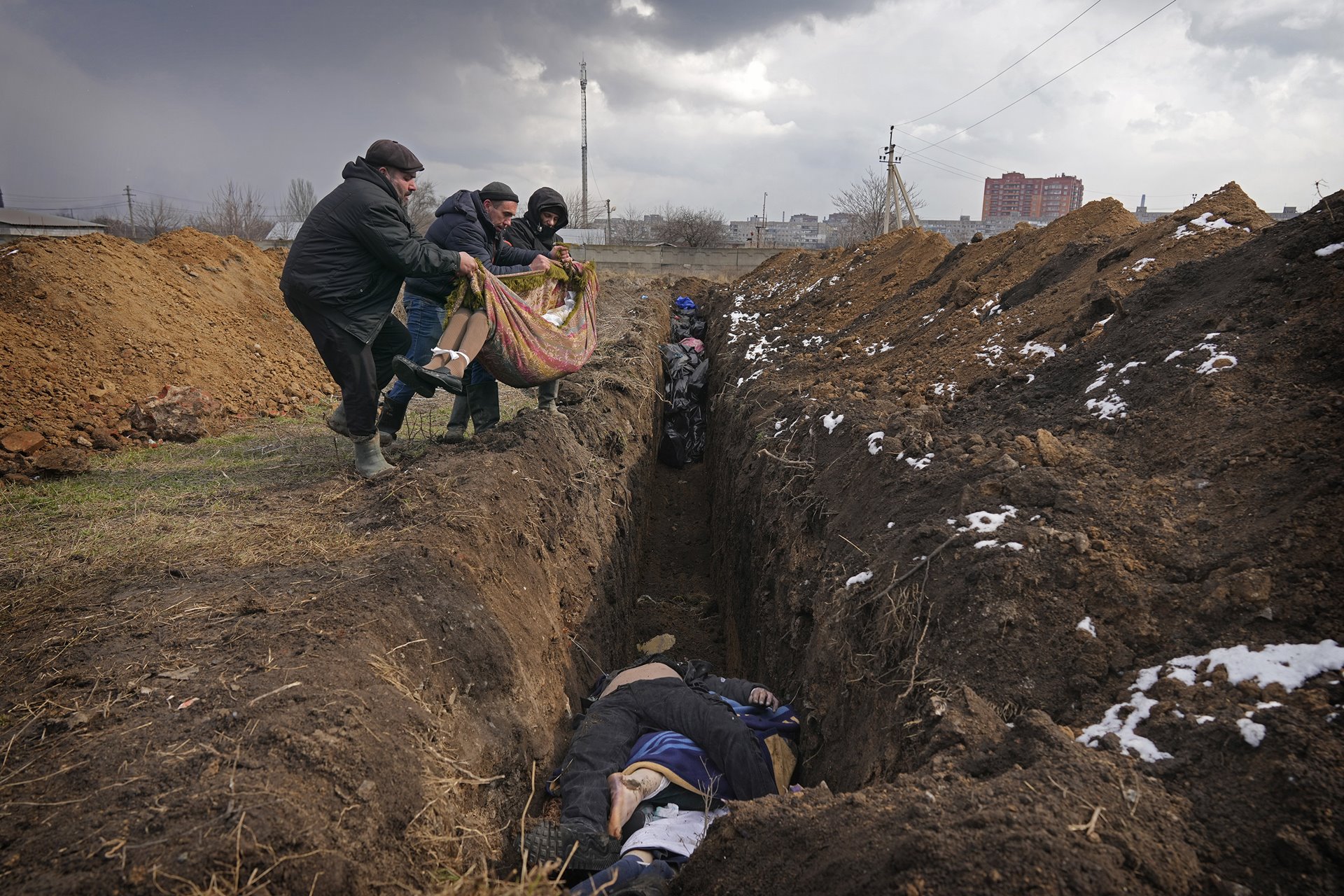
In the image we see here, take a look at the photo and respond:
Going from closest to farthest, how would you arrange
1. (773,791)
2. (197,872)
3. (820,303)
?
(197,872) < (773,791) < (820,303)

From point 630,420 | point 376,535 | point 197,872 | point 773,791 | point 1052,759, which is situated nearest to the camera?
point 197,872

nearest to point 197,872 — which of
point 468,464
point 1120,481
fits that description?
point 468,464

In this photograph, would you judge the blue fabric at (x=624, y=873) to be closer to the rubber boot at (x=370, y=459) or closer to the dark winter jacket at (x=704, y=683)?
the dark winter jacket at (x=704, y=683)

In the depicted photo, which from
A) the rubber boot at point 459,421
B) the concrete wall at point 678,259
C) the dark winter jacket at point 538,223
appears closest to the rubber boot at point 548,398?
the rubber boot at point 459,421

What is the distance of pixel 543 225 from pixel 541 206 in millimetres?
170

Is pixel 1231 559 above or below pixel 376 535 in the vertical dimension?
above

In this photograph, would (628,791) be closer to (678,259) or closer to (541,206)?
(541,206)

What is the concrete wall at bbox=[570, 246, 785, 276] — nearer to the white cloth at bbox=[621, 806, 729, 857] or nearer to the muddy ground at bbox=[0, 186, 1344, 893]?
the muddy ground at bbox=[0, 186, 1344, 893]

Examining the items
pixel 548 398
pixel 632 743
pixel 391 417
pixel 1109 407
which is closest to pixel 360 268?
pixel 391 417

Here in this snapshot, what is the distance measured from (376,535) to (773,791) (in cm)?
227

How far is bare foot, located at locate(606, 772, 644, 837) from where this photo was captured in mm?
2885

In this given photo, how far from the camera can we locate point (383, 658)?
275 cm

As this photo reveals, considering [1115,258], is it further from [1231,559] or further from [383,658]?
[383,658]

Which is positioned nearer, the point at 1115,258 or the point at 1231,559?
the point at 1231,559
